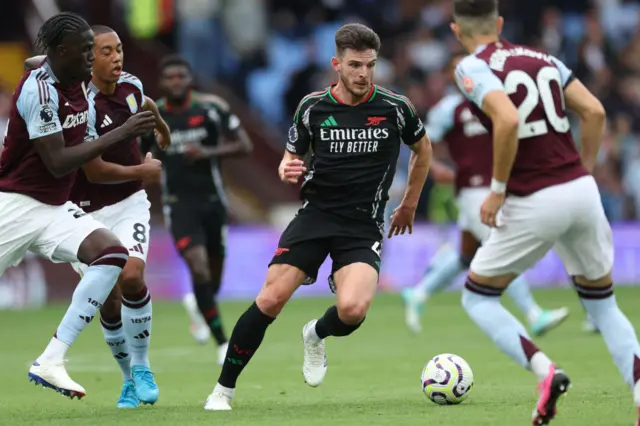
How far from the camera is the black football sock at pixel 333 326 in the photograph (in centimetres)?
854

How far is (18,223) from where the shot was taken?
8.18 m

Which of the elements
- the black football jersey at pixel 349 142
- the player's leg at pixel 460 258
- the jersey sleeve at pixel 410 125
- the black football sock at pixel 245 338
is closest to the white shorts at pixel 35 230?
the black football sock at pixel 245 338

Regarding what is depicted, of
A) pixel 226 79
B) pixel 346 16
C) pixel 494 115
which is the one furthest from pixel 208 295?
pixel 346 16

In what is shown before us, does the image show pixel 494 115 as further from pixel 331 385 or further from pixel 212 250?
pixel 212 250

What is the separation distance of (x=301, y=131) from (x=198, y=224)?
4676 millimetres

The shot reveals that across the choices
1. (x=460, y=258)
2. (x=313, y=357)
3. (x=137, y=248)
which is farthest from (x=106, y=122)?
(x=460, y=258)

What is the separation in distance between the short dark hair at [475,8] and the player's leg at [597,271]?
117 centimetres

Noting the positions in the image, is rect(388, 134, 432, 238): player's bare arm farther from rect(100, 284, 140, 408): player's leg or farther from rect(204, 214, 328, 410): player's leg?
rect(100, 284, 140, 408): player's leg

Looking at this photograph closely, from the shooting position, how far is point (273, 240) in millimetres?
19984

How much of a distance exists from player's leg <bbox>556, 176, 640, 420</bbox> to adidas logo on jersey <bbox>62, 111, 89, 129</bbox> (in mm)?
3165

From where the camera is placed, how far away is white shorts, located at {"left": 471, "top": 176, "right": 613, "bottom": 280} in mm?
7551

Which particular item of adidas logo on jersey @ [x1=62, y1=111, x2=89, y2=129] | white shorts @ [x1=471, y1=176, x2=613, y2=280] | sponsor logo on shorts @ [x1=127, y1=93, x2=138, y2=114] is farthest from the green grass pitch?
sponsor logo on shorts @ [x1=127, y1=93, x2=138, y2=114]

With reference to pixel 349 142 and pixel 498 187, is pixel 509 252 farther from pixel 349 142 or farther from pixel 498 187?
pixel 349 142

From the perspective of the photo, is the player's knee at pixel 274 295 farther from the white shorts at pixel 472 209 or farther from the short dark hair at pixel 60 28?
the white shorts at pixel 472 209
